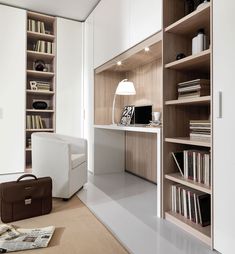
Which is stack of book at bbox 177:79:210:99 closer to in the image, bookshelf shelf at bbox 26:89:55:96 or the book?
the book

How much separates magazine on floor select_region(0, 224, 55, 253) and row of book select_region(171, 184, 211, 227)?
1.08 meters

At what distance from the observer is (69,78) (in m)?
4.22

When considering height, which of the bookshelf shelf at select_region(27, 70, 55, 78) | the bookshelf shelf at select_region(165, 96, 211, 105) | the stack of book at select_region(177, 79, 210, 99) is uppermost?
the bookshelf shelf at select_region(27, 70, 55, 78)

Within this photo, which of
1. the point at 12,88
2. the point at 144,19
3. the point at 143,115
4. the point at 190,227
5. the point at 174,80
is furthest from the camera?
the point at 12,88

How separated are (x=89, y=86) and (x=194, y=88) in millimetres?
2464

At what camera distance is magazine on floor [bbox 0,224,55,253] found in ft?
5.08

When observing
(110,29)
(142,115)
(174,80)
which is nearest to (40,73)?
(110,29)

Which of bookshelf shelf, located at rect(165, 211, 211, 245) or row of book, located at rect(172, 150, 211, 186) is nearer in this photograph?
bookshelf shelf, located at rect(165, 211, 211, 245)

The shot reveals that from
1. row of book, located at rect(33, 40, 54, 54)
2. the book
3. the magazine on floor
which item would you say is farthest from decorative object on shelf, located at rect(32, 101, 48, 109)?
the book

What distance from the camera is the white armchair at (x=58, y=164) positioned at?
8.16 feet

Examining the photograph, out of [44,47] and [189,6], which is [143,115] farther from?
[44,47]

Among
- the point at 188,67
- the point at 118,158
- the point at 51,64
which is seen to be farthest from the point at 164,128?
the point at 51,64

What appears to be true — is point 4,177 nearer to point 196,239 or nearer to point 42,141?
point 42,141
